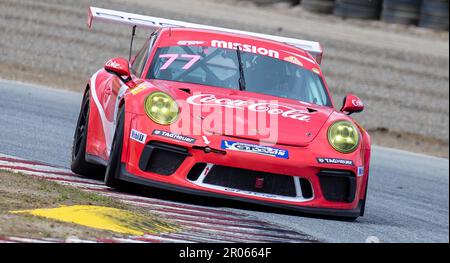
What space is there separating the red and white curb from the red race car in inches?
5.4

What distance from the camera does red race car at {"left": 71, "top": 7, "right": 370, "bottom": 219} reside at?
24.7ft

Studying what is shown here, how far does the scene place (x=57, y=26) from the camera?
20.1 m

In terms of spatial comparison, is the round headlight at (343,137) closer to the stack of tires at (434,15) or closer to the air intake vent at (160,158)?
the air intake vent at (160,158)

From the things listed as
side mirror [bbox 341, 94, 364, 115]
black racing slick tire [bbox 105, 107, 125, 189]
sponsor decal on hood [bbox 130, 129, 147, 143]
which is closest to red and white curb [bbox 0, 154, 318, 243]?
black racing slick tire [bbox 105, 107, 125, 189]

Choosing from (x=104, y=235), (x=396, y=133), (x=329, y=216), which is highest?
(x=104, y=235)

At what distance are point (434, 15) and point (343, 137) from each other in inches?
628

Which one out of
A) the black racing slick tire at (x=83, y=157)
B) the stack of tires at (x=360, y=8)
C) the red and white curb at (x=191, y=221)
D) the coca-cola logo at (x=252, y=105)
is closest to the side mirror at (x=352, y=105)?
the coca-cola logo at (x=252, y=105)

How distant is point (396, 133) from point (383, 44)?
438 cm

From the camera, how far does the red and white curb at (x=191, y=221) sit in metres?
6.23

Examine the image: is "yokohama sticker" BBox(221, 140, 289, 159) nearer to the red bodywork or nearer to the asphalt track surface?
the red bodywork

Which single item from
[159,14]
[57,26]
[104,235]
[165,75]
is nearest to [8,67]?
[57,26]

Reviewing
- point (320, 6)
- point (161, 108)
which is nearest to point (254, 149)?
point (161, 108)

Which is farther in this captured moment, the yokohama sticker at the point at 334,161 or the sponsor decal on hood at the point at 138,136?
the yokohama sticker at the point at 334,161

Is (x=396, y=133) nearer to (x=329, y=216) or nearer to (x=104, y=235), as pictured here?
(x=329, y=216)
